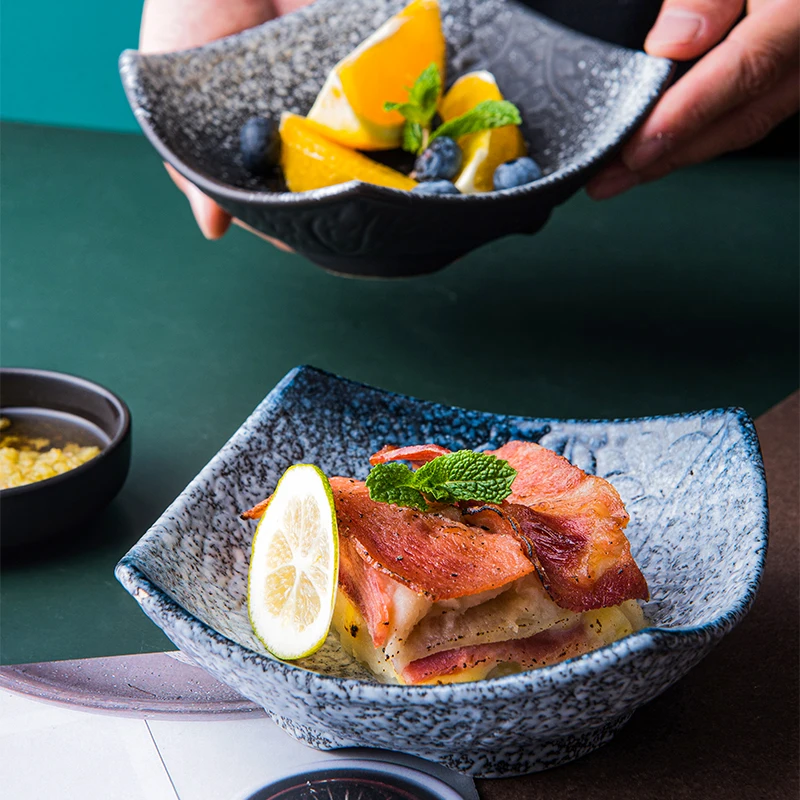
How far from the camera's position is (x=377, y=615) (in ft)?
2.65

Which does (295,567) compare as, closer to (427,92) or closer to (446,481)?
(446,481)

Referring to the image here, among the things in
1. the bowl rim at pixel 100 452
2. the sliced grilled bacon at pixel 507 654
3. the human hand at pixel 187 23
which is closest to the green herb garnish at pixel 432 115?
the human hand at pixel 187 23

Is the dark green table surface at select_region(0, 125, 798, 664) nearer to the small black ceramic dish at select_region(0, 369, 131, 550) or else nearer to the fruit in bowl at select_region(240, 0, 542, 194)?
the small black ceramic dish at select_region(0, 369, 131, 550)

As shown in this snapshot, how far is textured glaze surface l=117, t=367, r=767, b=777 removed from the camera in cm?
71

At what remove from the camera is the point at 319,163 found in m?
1.51

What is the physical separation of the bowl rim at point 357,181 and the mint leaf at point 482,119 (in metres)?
0.12

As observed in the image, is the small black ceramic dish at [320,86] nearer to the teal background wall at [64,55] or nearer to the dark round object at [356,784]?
the dark round object at [356,784]

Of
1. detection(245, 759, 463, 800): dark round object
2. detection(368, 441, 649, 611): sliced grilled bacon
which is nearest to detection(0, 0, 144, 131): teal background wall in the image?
detection(368, 441, 649, 611): sliced grilled bacon

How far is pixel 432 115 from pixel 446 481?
913 mm

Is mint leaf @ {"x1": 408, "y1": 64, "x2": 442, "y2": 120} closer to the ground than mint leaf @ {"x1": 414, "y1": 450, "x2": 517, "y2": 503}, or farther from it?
farther from it

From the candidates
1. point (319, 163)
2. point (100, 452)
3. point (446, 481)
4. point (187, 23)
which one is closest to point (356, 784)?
point (446, 481)

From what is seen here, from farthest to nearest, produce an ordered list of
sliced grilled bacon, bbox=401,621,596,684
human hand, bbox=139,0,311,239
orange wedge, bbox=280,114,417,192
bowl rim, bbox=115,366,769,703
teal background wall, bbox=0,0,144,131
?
teal background wall, bbox=0,0,144,131, human hand, bbox=139,0,311,239, orange wedge, bbox=280,114,417,192, sliced grilled bacon, bbox=401,621,596,684, bowl rim, bbox=115,366,769,703

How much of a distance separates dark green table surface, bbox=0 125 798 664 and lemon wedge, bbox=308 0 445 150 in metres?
0.32

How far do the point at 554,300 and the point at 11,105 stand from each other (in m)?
2.21
